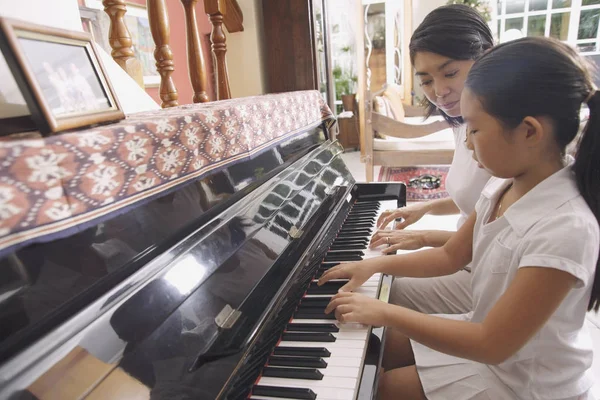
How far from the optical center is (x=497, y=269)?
914mm

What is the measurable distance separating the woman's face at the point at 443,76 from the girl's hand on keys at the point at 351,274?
0.69 m

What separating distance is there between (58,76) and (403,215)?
4.16 feet

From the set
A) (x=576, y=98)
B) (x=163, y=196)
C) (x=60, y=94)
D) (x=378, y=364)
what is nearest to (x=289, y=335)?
(x=378, y=364)

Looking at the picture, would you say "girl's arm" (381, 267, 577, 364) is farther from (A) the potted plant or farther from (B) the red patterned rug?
(A) the potted plant

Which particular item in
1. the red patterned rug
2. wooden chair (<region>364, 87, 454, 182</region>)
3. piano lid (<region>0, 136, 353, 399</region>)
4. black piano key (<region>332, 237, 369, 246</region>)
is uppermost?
piano lid (<region>0, 136, 353, 399</region>)

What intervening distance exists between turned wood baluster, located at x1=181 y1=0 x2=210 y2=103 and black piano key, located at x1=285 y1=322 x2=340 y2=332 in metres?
0.97

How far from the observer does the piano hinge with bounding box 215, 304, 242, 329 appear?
71cm

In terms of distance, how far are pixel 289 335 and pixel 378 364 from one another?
0.19 m

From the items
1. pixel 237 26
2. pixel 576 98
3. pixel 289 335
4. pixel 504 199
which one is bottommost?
pixel 289 335

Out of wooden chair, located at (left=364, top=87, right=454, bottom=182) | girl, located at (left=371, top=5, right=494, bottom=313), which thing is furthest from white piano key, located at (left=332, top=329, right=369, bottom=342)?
wooden chair, located at (left=364, top=87, right=454, bottom=182)

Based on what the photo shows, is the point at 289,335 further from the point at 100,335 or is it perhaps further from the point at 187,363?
the point at 100,335

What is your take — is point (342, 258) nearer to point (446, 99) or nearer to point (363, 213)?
point (363, 213)

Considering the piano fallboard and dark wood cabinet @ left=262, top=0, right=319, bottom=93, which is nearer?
the piano fallboard

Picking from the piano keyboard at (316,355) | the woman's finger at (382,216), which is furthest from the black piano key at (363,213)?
the piano keyboard at (316,355)
